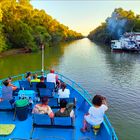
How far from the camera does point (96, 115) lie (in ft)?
28.5

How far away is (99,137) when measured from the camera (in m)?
8.94

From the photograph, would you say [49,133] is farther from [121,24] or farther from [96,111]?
[121,24]

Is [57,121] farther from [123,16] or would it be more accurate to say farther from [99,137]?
[123,16]

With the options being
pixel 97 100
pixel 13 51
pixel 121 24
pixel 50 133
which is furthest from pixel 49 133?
pixel 121 24

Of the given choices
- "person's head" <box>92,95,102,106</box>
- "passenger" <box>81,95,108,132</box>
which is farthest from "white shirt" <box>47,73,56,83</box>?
"person's head" <box>92,95,102,106</box>

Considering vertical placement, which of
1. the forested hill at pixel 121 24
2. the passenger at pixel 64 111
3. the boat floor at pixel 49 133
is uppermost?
the forested hill at pixel 121 24

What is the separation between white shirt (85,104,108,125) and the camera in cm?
861

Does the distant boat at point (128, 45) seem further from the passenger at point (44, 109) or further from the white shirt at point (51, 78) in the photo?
the passenger at point (44, 109)

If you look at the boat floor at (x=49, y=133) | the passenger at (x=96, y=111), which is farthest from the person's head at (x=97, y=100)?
the boat floor at (x=49, y=133)

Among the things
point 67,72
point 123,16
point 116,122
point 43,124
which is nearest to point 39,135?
point 43,124

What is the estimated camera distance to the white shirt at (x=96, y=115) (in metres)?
8.61

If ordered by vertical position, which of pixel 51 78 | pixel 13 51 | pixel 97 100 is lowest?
pixel 13 51

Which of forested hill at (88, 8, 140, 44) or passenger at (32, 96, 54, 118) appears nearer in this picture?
passenger at (32, 96, 54, 118)

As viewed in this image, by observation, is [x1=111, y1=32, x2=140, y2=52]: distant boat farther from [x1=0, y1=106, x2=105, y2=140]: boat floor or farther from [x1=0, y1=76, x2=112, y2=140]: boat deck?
[x1=0, y1=106, x2=105, y2=140]: boat floor
